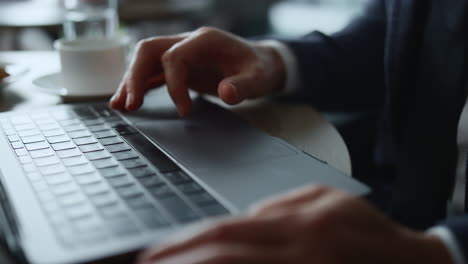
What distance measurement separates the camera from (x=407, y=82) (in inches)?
27.5

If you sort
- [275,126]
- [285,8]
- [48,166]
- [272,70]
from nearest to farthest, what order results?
[48,166], [275,126], [272,70], [285,8]

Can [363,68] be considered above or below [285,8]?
above

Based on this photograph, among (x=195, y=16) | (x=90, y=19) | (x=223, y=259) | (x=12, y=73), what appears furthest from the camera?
(x=195, y=16)

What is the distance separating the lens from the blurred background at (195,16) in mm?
2117

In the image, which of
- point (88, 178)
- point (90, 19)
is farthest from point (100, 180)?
point (90, 19)

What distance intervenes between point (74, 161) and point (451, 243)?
11.9 inches

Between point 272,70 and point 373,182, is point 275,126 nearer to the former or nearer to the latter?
point 272,70

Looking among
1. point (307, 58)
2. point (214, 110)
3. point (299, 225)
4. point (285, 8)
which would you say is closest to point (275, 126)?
point (214, 110)

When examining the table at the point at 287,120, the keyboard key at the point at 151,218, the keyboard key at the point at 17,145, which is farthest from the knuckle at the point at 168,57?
the keyboard key at the point at 151,218

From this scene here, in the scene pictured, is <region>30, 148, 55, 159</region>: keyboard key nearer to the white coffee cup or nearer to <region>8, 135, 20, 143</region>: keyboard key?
<region>8, 135, 20, 143</region>: keyboard key

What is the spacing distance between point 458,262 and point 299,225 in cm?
11

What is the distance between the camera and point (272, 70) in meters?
0.66

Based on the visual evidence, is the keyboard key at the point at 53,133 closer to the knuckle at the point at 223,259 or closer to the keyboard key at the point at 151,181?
the keyboard key at the point at 151,181

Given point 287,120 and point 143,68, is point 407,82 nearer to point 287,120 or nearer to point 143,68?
point 287,120
